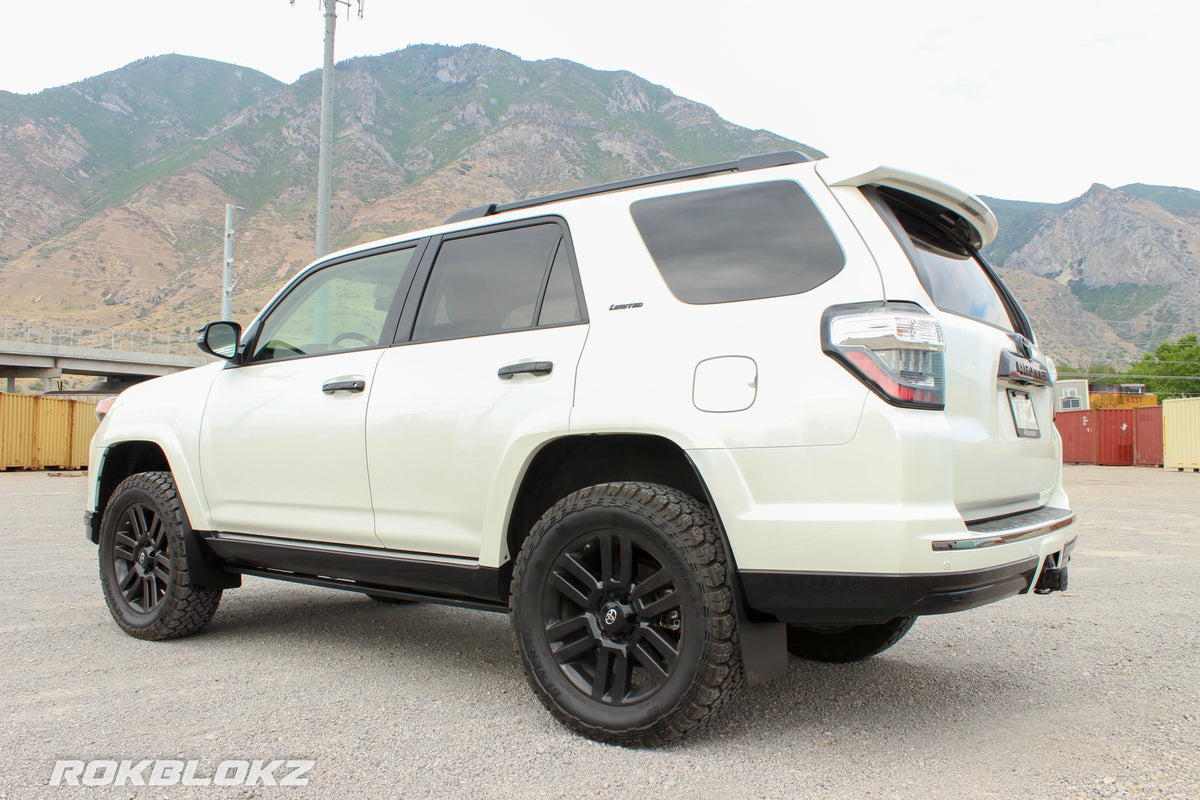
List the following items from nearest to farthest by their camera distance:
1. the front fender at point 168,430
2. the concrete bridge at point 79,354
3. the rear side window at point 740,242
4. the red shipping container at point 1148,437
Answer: the rear side window at point 740,242
the front fender at point 168,430
the red shipping container at point 1148,437
the concrete bridge at point 79,354

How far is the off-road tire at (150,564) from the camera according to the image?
428 cm

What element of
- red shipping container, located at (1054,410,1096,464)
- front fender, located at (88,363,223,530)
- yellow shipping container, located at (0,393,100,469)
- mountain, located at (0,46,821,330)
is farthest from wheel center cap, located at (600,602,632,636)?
mountain, located at (0,46,821,330)

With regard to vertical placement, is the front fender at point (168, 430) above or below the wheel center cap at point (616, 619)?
above

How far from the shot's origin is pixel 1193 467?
26891mm

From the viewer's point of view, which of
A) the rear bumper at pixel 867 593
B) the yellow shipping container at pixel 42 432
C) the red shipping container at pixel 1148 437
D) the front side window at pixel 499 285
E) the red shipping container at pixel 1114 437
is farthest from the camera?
the red shipping container at pixel 1114 437

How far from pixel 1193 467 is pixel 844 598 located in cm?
3024

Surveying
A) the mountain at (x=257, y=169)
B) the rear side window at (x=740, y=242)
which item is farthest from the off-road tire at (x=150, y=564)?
the mountain at (x=257, y=169)

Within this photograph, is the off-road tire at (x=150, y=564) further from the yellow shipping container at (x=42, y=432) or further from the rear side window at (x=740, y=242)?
the yellow shipping container at (x=42, y=432)

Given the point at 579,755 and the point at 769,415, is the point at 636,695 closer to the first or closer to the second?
A: the point at 579,755

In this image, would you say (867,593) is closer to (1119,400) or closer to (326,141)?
(326,141)

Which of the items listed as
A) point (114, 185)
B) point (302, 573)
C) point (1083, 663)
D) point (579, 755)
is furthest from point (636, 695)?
point (114, 185)

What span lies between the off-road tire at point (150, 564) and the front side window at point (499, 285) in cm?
180

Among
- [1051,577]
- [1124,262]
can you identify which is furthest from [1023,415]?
[1124,262]

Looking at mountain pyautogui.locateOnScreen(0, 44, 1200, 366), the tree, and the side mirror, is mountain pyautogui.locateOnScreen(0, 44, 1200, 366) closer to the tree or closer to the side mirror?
the tree
